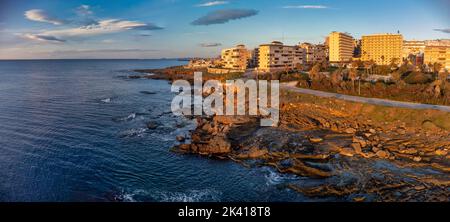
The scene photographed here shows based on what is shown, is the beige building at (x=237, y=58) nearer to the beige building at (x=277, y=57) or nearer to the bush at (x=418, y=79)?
the beige building at (x=277, y=57)

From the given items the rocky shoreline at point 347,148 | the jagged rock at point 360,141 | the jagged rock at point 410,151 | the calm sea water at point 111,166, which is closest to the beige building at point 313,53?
the rocky shoreline at point 347,148

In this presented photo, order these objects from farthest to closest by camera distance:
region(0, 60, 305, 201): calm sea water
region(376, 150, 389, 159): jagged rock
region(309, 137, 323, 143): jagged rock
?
region(309, 137, 323, 143): jagged rock < region(376, 150, 389, 159): jagged rock < region(0, 60, 305, 201): calm sea water

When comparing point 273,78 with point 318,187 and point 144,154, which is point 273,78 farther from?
point 318,187

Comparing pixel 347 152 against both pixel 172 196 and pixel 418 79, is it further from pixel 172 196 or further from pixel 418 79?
pixel 418 79

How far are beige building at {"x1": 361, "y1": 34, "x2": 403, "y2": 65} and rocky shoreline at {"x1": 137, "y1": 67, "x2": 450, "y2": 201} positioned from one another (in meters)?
49.9

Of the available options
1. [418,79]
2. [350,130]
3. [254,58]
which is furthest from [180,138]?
[254,58]

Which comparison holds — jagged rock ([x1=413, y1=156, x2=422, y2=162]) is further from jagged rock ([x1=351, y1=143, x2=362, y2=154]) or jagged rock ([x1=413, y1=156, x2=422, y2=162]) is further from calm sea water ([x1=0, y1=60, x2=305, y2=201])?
calm sea water ([x1=0, y1=60, x2=305, y2=201])

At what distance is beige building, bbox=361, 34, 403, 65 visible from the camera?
6831 cm

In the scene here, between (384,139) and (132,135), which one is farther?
(132,135)

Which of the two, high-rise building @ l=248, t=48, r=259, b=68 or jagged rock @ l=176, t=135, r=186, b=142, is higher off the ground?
high-rise building @ l=248, t=48, r=259, b=68

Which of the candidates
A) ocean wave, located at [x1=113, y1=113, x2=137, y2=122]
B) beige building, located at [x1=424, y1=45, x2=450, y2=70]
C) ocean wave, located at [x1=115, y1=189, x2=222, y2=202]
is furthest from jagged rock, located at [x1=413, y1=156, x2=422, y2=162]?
beige building, located at [x1=424, y1=45, x2=450, y2=70]
